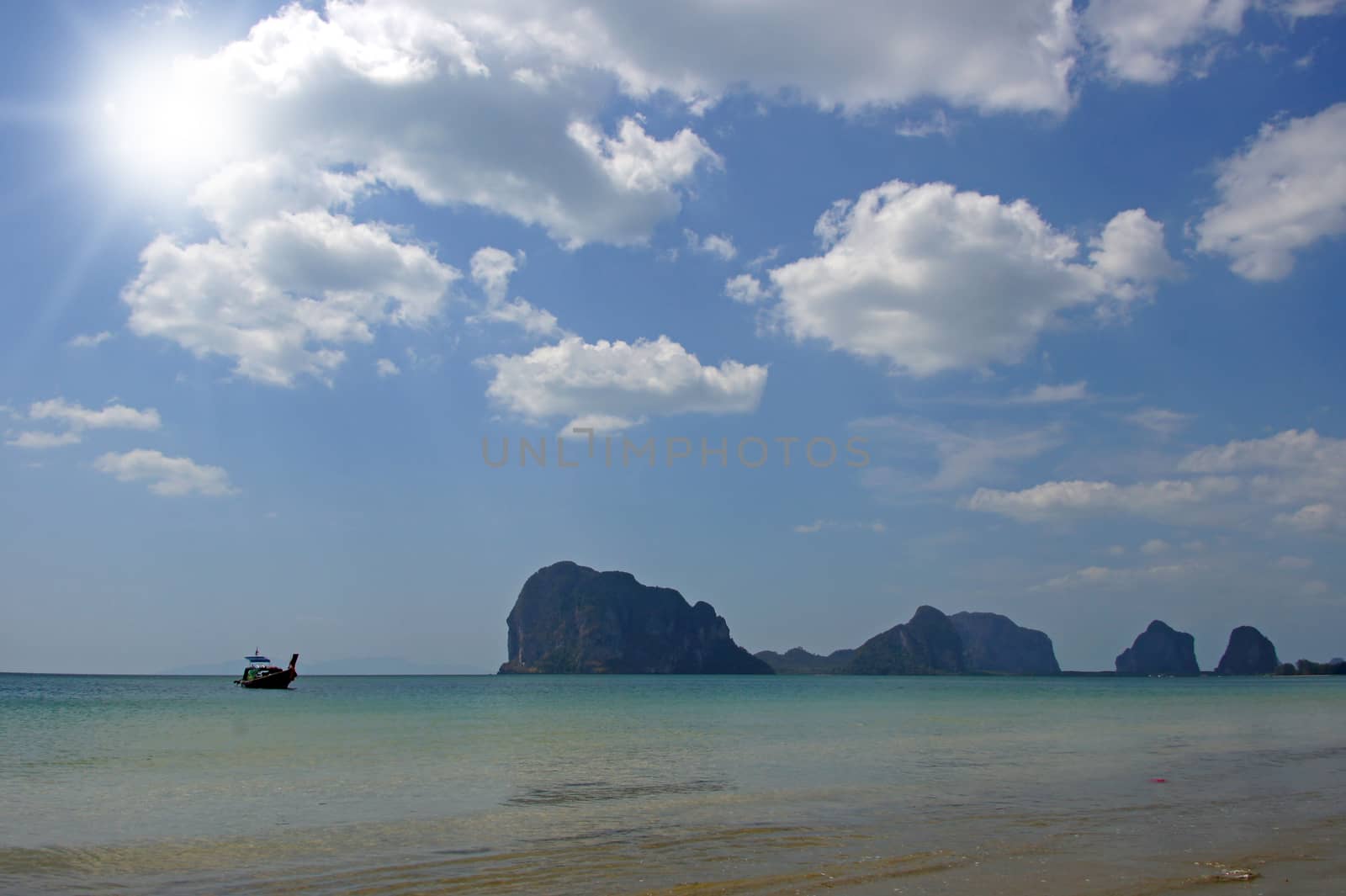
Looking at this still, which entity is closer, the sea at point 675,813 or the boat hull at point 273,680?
the sea at point 675,813

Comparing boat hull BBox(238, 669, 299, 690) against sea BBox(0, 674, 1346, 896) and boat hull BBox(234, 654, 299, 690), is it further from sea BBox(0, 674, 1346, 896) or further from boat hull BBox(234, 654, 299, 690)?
sea BBox(0, 674, 1346, 896)

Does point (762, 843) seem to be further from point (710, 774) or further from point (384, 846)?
point (710, 774)

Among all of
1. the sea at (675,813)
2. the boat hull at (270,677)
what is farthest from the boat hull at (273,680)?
the sea at (675,813)

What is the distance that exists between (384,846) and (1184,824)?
14.2 meters

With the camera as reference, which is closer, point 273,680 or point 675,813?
point 675,813

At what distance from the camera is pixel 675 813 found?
18875mm

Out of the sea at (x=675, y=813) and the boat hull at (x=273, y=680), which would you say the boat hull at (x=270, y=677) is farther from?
the sea at (x=675, y=813)

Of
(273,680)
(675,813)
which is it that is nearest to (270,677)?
(273,680)

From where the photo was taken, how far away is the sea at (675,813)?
13.2m

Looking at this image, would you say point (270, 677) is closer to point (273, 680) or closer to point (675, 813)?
point (273, 680)

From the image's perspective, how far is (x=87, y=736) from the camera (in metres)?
38.9

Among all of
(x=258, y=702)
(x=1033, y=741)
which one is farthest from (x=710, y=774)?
(x=258, y=702)

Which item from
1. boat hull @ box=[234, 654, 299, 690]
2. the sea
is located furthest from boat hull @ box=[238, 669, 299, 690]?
the sea

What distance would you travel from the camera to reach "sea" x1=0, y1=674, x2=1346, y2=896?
43.2 ft
